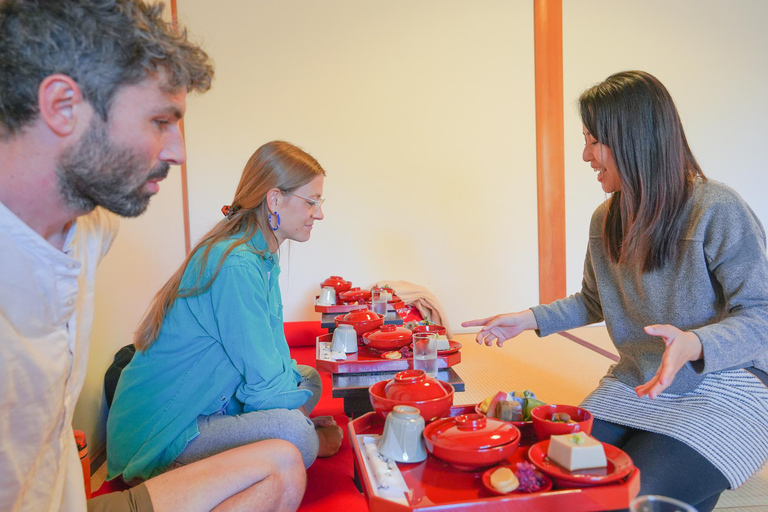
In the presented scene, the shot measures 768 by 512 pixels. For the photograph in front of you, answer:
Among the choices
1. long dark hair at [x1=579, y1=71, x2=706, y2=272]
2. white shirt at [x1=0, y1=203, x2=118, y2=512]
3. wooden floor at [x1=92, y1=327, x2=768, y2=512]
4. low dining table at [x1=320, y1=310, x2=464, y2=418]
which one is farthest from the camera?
wooden floor at [x1=92, y1=327, x2=768, y2=512]

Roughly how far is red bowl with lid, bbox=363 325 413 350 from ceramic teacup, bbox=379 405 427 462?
33.3 inches

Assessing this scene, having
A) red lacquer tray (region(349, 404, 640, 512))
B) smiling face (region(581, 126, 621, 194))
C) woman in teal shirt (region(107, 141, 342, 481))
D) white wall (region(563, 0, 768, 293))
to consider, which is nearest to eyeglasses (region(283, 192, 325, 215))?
woman in teal shirt (region(107, 141, 342, 481))

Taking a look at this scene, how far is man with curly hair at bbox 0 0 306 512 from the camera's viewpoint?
2.70 ft

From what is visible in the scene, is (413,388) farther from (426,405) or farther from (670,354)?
(670,354)

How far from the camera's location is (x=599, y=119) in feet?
4.89

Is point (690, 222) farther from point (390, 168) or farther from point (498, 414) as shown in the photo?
point (390, 168)

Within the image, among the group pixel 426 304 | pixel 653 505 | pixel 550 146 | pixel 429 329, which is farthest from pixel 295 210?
pixel 550 146

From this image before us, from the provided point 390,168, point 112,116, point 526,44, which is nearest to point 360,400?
point 112,116

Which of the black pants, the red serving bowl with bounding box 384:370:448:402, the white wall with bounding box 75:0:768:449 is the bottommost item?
the black pants

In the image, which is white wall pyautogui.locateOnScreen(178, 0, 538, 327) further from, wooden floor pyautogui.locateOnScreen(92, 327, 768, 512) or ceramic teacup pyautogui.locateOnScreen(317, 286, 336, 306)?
ceramic teacup pyautogui.locateOnScreen(317, 286, 336, 306)

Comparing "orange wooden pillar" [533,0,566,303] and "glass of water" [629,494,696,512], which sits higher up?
"orange wooden pillar" [533,0,566,303]

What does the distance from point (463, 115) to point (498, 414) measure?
3.35 m

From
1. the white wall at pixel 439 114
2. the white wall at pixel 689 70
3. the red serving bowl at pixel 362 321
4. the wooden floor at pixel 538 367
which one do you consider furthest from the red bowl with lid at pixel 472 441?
the white wall at pixel 689 70

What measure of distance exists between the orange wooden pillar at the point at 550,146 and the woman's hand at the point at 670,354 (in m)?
3.11
